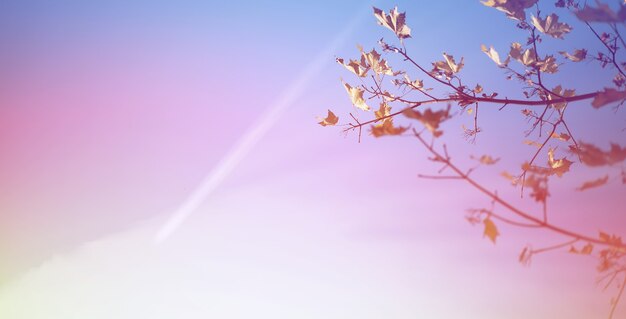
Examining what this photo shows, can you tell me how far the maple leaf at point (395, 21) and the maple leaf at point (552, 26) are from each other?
2.13ft

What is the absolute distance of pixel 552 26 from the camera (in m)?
1.93

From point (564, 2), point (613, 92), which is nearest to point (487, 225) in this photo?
point (613, 92)

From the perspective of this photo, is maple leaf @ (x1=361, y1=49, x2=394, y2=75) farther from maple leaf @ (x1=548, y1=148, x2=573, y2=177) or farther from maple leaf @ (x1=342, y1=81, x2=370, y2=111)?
maple leaf @ (x1=548, y1=148, x2=573, y2=177)

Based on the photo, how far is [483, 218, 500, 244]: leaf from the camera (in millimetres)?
1116

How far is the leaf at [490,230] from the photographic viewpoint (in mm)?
1116

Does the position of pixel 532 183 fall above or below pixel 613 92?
below

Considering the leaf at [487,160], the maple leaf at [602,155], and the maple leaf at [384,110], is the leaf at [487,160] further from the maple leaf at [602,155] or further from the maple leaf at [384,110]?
the maple leaf at [384,110]

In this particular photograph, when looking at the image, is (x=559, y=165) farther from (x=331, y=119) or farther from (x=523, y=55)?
(x=331, y=119)

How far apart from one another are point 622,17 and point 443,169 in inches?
35.0

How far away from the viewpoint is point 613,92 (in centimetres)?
143

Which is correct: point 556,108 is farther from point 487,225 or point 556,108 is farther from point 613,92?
point 487,225

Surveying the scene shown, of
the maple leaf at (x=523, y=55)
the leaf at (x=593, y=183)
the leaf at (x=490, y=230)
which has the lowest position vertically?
the leaf at (x=490, y=230)

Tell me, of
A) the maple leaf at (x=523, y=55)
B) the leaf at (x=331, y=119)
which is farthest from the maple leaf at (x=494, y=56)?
the leaf at (x=331, y=119)

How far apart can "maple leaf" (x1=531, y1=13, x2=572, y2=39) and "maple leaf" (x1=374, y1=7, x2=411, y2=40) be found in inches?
25.5
